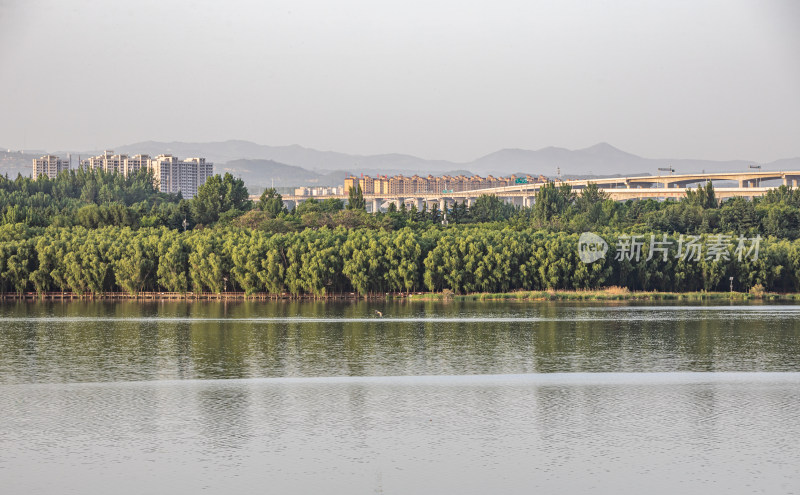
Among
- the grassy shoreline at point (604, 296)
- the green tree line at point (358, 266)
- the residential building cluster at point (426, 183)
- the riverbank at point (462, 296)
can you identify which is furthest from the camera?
the residential building cluster at point (426, 183)

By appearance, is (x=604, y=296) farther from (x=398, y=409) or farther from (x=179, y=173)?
(x=179, y=173)

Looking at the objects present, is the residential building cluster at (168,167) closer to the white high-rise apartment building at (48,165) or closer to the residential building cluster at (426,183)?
the white high-rise apartment building at (48,165)

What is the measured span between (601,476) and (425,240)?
37.8 meters

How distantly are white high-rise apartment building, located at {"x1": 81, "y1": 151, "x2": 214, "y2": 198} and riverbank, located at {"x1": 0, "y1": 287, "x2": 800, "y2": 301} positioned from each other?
115 meters

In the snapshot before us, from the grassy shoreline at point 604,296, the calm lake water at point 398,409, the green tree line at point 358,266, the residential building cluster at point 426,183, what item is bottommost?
the calm lake water at point 398,409

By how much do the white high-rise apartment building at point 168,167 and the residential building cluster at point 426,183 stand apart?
88.5ft

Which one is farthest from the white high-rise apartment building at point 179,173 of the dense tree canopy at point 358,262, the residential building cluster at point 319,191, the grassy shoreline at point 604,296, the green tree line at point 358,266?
the grassy shoreline at point 604,296

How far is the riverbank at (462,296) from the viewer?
155 feet

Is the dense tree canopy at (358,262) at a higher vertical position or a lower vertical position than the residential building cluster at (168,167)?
lower

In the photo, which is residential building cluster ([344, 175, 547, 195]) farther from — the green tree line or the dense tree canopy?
the green tree line

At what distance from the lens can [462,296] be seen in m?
47.4

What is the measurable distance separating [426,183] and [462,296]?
5255 inches

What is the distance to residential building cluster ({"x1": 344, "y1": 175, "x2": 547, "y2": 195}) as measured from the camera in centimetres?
17075

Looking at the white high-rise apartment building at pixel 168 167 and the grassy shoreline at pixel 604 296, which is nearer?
the grassy shoreline at pixel 604 296
